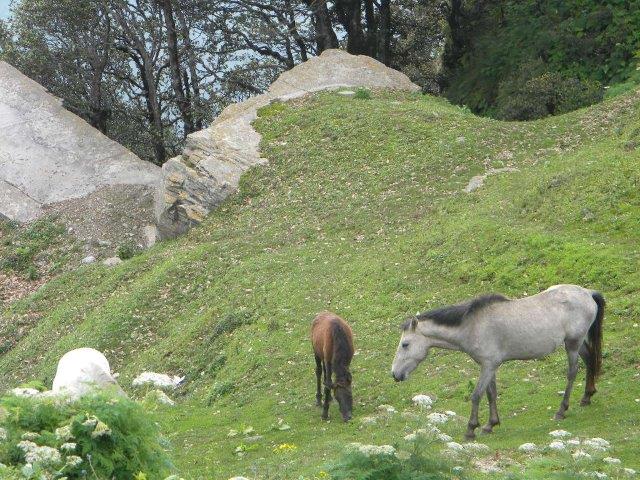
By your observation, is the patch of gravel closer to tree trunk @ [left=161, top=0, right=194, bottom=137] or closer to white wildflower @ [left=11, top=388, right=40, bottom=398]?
tree trunk @ [left=161, top=0, right=194, bottom=137]

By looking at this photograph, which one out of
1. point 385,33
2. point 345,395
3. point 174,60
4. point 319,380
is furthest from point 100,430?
point 385,33

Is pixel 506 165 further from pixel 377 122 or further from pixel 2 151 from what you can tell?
pixel 2 151

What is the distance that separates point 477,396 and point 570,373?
1458 mm

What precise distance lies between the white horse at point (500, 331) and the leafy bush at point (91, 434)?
15.2 ft

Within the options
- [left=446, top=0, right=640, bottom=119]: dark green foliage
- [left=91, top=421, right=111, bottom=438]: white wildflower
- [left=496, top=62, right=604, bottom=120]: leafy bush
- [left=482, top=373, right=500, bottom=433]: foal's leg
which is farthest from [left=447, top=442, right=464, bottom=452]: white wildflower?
[left=446, top=0, right=640, bottom=119]: dark green foliage

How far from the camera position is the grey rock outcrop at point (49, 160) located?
36.6 meters

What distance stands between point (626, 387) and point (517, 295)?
4.85m

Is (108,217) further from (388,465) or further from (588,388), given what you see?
(388,465)

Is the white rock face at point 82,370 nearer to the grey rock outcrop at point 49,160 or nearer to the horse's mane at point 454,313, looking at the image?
the horse's mane at point 454,313

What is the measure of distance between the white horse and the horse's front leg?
1 cm

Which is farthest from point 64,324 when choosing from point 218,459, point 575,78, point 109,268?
point 575,78

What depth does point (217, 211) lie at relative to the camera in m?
30.4

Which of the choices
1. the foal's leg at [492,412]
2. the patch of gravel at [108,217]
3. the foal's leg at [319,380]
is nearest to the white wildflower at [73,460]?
the foal's leg at [492,412]

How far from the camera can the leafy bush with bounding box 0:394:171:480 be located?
30.4 ft
